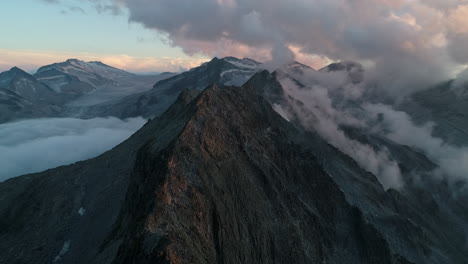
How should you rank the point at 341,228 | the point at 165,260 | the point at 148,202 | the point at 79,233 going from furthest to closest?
the point at 341,228 < the point at 79,233 < the point at 148,202 < the point at 165,260

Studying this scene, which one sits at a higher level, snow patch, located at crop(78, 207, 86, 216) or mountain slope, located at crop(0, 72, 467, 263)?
mountain slope, located at crop(0, 72, 467, 263)

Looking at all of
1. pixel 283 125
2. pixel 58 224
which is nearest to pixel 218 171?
pixel 58 224

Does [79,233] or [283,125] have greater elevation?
[283,125]

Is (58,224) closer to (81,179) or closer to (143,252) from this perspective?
(81,179)

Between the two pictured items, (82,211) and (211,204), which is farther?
(82,211)

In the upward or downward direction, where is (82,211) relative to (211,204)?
downward

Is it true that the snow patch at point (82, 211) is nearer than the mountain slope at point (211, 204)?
No

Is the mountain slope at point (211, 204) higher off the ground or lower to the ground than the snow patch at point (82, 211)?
higher

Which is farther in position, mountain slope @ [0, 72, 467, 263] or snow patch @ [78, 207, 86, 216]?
snow patch @ [78, 207, 86, 216]
